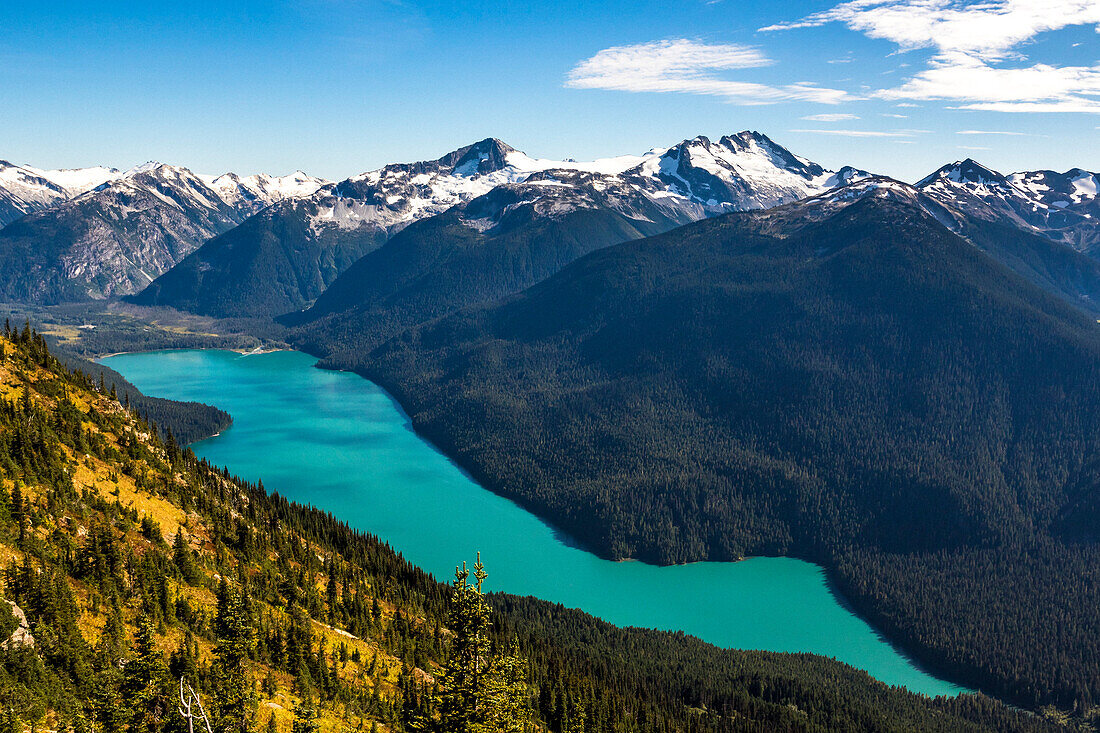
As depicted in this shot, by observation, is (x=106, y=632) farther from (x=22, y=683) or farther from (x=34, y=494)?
(x=34, y=494)

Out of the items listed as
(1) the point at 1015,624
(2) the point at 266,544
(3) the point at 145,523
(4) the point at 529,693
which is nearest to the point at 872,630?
(1) the point at 1015,624

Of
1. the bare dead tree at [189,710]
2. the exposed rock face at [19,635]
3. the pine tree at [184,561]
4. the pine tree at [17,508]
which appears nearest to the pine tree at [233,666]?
the pine tree at [184,561]

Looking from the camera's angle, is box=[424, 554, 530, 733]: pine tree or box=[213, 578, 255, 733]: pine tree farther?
box=[213, 578, 255, 733]: pine tree

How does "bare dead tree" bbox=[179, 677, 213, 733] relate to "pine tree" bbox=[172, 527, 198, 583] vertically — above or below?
above

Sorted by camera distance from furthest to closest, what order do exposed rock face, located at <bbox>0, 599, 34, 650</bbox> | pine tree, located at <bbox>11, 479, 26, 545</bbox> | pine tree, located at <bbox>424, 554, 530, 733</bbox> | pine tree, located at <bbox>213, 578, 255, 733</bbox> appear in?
pine tree, located at <bbox>11, 479, 26, 545</bbox> → pine tree, located at <bbox>213, 578, 255, 733</bbox> → exposed rock face, located at <bbox>0, 599, 34, 650</bbox> → pine tree, located at <bbox>424, 554, 530, 733</bbox>

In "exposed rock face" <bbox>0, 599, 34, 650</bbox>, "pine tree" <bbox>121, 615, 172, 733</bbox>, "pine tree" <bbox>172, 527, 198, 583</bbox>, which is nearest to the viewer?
"pine tree" <bbox>121, 615, 172, 733</bbox>

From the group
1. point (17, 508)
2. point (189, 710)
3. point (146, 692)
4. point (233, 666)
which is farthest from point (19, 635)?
point (189, 710)

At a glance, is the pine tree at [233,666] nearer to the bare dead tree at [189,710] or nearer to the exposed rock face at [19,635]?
the bare dead tree at [189,710]

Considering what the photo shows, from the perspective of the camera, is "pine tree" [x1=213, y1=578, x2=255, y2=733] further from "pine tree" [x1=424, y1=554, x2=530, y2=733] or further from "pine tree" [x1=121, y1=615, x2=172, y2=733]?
"pine tree" [x1=424, y1=554, x2=530, y2=733]

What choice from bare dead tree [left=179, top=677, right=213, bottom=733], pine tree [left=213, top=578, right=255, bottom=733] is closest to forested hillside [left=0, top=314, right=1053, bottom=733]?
pine tree [left=213, top=578, right=255, bottom=733]
